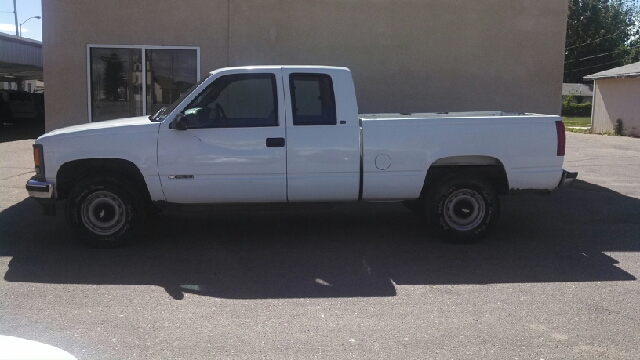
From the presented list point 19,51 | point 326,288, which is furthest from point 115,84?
point 19,51

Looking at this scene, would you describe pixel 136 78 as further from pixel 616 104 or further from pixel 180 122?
pixel 616 104

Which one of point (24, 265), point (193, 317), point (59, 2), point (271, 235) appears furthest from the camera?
point (59, 2)

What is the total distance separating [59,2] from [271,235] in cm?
623

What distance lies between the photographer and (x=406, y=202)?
8.34 meters

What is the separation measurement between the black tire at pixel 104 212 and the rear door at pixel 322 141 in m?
1.87

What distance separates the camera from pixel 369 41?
11516 mm

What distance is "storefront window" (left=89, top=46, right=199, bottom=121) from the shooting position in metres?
11.3

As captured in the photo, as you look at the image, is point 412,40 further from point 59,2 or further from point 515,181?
point 59,2

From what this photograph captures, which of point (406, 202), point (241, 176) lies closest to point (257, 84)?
point (241, 176)

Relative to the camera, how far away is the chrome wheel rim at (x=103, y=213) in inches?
284

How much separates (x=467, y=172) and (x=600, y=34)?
6666 centimetres

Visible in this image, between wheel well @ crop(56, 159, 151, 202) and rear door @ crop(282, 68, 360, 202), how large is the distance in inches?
69.7

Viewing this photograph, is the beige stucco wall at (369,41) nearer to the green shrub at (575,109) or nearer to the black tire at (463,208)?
the black tire at (463,208)

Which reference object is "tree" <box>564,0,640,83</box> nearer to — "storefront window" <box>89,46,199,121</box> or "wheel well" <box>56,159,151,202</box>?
"storefront window" <box>89,46,199,121</box>
